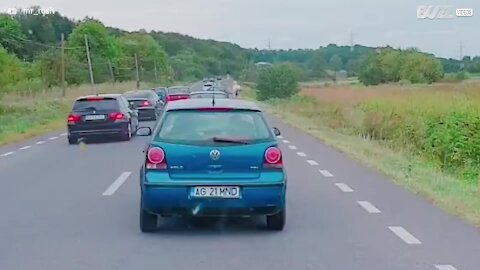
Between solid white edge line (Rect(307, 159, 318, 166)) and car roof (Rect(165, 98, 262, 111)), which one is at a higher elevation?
car roof (Rect(165, 98, 262, 111))

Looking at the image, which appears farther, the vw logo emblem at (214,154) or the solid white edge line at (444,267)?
the vw logo emblem at (214,154)

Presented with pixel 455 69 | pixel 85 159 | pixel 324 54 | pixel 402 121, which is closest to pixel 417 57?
pixel 455 69

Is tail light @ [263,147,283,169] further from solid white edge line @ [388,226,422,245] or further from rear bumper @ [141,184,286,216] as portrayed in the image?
solid white edge line @ [388,226,422,245]

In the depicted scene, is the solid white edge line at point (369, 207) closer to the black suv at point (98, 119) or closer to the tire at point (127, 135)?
the black suv at point (98, 119)

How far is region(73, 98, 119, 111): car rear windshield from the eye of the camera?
83.3 feet

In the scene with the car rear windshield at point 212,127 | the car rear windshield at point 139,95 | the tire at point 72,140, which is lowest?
the tire at point 72,140

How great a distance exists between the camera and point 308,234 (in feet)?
30.2

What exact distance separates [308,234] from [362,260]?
1518 mm

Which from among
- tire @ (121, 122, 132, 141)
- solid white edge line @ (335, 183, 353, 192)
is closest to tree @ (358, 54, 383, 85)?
tire @ (121, 122, 132, 141)

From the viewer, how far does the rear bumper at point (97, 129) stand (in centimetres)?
2500

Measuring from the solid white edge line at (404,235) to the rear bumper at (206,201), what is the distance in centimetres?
129

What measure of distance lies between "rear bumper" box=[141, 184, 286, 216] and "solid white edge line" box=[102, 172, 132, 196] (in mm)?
3913

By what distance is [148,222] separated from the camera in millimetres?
9391

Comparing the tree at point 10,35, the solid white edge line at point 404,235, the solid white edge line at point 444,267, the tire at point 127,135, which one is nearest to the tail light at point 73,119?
the tire at point 127,135
